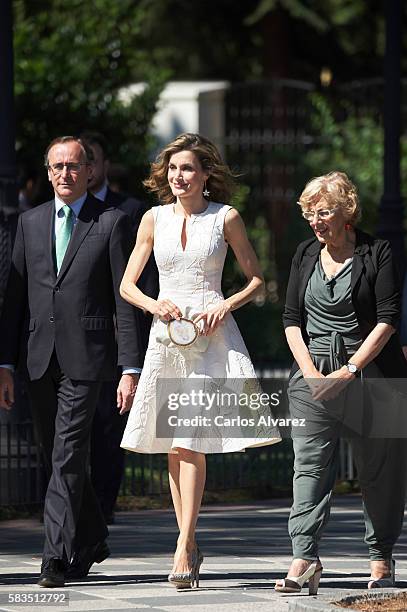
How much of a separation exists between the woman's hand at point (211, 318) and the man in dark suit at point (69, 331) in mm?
295

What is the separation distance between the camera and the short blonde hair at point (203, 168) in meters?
7.48

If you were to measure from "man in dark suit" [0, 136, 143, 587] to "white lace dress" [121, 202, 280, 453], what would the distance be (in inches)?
4.5

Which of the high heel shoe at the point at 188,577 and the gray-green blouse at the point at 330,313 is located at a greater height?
the gray-green blouse at the point at 330,313

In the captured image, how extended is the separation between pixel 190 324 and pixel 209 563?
137cm

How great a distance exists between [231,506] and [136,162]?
7.40 m

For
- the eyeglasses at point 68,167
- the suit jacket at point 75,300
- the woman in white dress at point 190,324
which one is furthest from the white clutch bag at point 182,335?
the eyeglasses at point 68,167

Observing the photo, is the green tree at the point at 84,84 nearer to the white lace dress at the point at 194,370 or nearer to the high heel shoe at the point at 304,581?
the white lace dress at the point at 194,370

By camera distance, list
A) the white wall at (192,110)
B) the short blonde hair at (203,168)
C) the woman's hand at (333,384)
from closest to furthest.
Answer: the woman's hand at (333,384) → the short blonde hair at (203,168) → the white wall at (192,110)

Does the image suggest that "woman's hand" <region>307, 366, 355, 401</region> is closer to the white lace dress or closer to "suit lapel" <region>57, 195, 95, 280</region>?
the white lace dress

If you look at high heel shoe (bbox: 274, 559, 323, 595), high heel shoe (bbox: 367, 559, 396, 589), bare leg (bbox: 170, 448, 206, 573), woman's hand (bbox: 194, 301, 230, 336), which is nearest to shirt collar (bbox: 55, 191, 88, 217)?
woman's hand (bbox: 194, 301, 230, 336)

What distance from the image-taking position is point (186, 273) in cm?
736

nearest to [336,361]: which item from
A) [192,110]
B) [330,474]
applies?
[330,474]

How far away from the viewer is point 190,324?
23.8ft

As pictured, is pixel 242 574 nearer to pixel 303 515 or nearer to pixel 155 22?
pixel 303 515
